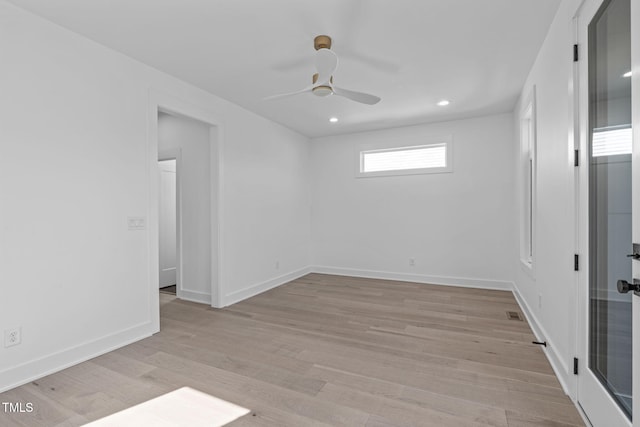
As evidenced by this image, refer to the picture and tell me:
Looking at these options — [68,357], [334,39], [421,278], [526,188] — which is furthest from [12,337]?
[526,188]

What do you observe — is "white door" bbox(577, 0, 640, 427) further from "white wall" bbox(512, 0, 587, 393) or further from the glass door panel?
"white wall" bbox(512, 0, 587, 393)

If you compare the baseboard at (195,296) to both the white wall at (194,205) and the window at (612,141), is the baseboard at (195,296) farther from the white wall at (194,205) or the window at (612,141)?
the window at (612,141)

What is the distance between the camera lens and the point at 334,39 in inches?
97.5

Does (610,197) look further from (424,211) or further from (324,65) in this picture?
(424,211)

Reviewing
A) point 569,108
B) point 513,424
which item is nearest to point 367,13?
point 569,108

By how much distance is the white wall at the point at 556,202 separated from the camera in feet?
6.26

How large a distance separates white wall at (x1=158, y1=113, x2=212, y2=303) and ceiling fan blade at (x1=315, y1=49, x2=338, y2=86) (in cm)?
212

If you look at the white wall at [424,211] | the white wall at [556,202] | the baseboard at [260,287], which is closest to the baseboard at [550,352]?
the white wall at [556,202]

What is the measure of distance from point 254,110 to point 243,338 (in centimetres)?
296

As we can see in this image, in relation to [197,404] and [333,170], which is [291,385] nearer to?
[197,404]

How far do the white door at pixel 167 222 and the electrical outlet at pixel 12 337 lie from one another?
2.76 m

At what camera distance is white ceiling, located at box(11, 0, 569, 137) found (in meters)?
2.12

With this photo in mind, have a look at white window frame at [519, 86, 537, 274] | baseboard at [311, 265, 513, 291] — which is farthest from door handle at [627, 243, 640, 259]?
baseboard at [311, 265, 513, 291]

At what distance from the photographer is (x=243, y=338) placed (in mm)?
2867
